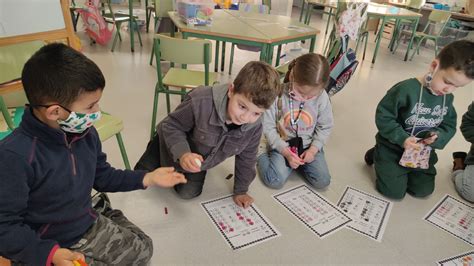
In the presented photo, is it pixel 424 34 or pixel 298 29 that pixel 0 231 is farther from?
pixel 424 34

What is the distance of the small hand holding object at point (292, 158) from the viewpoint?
1853 mm

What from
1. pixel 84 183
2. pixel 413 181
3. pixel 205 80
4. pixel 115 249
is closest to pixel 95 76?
pixel 84 183

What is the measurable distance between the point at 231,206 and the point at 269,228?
237mm

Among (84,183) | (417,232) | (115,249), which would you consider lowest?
(417,232)

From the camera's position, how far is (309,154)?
1.89 metres

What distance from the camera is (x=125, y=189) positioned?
1.18 m

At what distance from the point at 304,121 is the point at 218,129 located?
633mm

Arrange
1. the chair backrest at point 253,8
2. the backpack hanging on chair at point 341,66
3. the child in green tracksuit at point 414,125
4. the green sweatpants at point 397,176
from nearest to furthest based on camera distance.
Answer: the child in green tracksuit at point 414,125 → the green sweatpants at point 397,176 → the backpack hanging on chair at point 341,66 → the chair backrest at point 253,8

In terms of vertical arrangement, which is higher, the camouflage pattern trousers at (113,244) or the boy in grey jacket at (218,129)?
the boy in grey jacket at (218,129)

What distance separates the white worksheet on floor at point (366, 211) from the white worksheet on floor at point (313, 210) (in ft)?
0.19

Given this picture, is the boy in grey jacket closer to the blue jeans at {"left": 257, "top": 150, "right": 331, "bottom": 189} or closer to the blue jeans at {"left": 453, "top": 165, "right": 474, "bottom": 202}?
the blue jeans at {"left": 257, "top": 150, "right": 331, "bottom": 189}

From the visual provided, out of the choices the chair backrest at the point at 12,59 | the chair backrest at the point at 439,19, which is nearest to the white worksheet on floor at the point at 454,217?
the chair backrest at the point at 12,59

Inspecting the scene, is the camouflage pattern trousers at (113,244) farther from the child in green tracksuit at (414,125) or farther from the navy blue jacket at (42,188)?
the child in green tracksuit at (414,125)

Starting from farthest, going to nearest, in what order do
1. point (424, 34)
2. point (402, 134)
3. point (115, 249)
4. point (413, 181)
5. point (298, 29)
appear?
1. point (424, 34)
2. point (298, 29)
3. point (413, 181)
4. point (402, 134)
5. point (115, 249)
